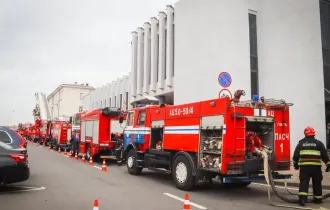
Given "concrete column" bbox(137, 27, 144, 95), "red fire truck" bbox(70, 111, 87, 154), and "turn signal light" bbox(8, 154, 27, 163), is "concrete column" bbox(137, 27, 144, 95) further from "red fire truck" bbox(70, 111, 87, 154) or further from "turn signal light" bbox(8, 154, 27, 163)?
"turn signal light" bbox(8, 154, 27, 163)

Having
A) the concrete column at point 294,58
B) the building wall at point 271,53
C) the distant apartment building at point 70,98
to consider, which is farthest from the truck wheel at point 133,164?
the distant apartment building at point 70,98

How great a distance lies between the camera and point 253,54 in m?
21.0

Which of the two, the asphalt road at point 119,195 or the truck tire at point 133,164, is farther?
the truck tire at point 133,164

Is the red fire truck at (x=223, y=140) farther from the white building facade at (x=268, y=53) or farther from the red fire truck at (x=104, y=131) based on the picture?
the white building facade at (x=268, y=53)

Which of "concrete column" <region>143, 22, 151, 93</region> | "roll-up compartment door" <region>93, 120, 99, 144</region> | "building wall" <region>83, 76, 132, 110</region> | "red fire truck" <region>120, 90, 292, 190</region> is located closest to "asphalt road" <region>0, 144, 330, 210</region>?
"red fire truck" <region>120, 90, 292, 190</region>

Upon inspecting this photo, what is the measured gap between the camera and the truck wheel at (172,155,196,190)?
8.77m

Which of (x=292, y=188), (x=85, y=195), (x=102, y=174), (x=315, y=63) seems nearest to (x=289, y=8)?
(x=315, y=63)

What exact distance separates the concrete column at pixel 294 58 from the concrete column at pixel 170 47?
7944mm

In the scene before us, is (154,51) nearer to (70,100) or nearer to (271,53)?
(271,53)

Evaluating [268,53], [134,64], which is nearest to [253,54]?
[268,53]

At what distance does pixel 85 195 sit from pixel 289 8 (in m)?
18.7

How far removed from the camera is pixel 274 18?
21219 millimetres

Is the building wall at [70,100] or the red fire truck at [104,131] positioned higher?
the building wall at [70,100]

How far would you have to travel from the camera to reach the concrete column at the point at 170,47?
1054 inches
